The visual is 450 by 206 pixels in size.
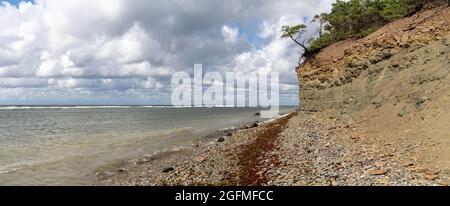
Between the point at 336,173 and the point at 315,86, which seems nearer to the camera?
the point at 336,173

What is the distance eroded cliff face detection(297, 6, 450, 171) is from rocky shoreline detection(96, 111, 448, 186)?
101 centimetres

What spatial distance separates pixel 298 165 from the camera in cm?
1994

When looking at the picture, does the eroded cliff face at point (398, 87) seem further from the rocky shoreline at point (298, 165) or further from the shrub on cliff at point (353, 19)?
the shrub on cliff at point (353, 19)

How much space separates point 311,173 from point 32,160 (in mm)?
26722

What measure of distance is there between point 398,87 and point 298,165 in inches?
488

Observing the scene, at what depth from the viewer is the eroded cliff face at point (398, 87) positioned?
19.9 meters

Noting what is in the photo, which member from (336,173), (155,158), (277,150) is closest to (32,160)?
(155,158)

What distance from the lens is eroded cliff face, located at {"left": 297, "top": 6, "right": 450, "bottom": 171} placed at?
1994 cm

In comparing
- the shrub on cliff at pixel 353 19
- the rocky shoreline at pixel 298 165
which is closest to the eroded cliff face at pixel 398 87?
the rocky shoreline at pixel 298 165

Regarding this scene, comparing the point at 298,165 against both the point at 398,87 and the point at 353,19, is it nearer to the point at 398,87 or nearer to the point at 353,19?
the point at 398,87

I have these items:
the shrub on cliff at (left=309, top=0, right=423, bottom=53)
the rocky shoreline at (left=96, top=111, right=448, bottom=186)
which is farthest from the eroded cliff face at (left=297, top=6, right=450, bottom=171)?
the shrub on cliff at (left=309, top=0, right=423, bottom=53)
